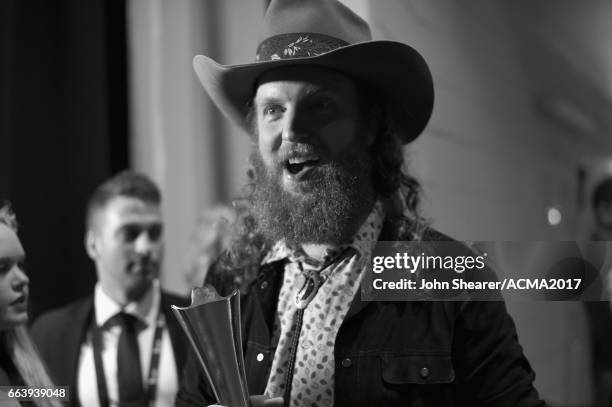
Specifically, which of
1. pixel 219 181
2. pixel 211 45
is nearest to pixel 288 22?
pixel 211 45

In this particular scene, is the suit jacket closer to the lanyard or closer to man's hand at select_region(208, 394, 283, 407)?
the lanyard

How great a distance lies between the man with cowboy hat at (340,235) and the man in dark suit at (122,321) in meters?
0.53

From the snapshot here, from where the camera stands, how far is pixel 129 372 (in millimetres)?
1875

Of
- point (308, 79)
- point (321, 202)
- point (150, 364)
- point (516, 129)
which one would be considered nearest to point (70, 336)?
point (150, 364)

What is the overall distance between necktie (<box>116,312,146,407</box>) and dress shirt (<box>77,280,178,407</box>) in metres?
0.01

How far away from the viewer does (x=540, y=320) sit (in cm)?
123

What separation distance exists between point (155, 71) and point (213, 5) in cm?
53

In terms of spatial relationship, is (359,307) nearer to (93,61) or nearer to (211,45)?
(211,45)

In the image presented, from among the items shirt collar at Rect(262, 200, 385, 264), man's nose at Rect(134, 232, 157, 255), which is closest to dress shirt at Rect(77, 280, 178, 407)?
man's nose at Rect(134, 232, 157, 255)

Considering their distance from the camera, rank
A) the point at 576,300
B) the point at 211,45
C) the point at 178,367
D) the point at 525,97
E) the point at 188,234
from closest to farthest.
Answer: the point at 576,300 < the point at 525,97 < the point at 178,367 < the point at 211,45 < the point at 188,234

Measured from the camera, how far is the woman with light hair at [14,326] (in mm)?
1309

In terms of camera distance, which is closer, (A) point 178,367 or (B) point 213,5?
(A) point 178,367

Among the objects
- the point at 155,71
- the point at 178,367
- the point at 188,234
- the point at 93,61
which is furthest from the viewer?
the point at 188,234

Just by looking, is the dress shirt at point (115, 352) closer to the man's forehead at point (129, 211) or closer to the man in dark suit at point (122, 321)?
the man in dark suit at point (122, 321)
